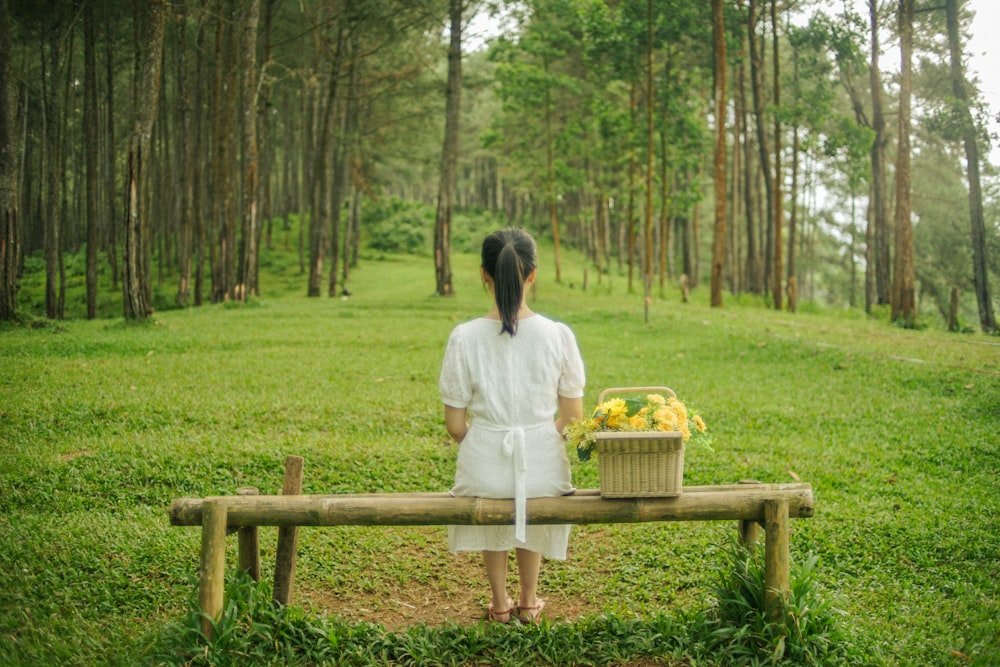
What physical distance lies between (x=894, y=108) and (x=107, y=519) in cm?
3917

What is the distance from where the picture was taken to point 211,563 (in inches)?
152

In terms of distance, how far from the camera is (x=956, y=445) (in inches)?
313

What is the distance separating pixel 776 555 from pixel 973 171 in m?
22.6

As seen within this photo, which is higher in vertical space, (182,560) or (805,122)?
(805,122)

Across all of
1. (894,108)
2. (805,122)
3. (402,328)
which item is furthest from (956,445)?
(894,108)

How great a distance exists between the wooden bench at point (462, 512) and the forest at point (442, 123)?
1085cm

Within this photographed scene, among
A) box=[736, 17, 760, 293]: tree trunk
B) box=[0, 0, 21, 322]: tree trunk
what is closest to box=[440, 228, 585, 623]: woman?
box=[0, 0, 21, 322]: tree trunk

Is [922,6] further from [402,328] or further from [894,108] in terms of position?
[402,328]

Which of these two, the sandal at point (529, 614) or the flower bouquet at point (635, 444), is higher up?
the flower bouquet at point (635, 444)

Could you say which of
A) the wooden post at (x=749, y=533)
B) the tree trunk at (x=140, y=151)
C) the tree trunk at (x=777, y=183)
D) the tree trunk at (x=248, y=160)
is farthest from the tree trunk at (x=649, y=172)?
the wooden post at (x=749, y=533)

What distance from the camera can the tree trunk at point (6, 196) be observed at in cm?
1247

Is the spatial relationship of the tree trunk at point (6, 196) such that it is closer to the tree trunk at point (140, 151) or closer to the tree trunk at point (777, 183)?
the tree trunk at point (140, 151)

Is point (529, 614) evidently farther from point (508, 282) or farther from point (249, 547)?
point (508, 282)

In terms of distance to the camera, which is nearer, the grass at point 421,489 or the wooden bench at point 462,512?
the wooden bench at point 462,512
